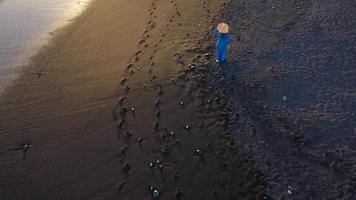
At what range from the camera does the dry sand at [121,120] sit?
9.06 m

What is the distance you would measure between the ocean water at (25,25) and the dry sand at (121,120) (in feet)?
1.53

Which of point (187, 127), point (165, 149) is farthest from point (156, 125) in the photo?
point (165, 149)

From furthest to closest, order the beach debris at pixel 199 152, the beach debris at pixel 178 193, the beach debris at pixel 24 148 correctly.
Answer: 1. the beach debris at pixel 24 148
2. the beach debris at pixel 199 152
3. the beach debris at pixel 178 193

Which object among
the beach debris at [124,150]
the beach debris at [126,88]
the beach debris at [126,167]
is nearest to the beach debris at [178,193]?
the beach debris at [126,167]

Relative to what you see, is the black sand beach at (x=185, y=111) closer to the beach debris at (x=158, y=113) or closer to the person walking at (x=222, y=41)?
the beach debris at (x=158, y=113)

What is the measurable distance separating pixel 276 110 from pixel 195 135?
229cm

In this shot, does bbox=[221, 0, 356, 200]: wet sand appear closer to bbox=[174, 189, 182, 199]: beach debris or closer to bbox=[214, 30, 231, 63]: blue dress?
bbox=[214, 30, 231, 63]: blue dress

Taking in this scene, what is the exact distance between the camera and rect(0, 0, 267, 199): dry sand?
9.06 metres

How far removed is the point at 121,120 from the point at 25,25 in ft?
21.3

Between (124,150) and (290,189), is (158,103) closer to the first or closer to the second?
(124,150)

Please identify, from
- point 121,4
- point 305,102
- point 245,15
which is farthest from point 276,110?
point 121,4

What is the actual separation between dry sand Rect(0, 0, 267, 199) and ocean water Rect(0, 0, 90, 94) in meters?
0.47

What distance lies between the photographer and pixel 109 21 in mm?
15297

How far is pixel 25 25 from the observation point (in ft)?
48.9
